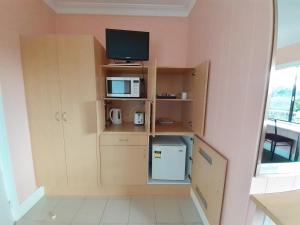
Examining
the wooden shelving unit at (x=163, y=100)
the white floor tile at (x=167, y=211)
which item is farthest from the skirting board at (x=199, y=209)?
the wooden shelving unit at (x=163, y=100)

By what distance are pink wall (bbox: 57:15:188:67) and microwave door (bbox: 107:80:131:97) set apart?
2.39 ft

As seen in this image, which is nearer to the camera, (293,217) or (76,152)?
(293,217)

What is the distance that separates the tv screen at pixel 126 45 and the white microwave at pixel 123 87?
298mm

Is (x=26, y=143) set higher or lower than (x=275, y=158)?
lower

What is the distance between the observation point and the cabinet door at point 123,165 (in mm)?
2039

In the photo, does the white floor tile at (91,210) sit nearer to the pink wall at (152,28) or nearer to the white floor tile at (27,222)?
the white floor tile at (27,222)

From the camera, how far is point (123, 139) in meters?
2.03

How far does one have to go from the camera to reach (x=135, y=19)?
244cm

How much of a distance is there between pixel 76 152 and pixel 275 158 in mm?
1952

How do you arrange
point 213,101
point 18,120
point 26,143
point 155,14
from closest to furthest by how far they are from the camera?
point 213,101 < point 18,120 < point 26,143 < point 155,14

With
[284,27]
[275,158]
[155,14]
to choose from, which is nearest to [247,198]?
[275,158]

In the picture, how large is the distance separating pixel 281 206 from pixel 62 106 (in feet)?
6.89

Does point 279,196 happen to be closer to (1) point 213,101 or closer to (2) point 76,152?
(1) point 213,101

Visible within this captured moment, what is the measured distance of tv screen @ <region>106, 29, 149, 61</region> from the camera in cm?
208
